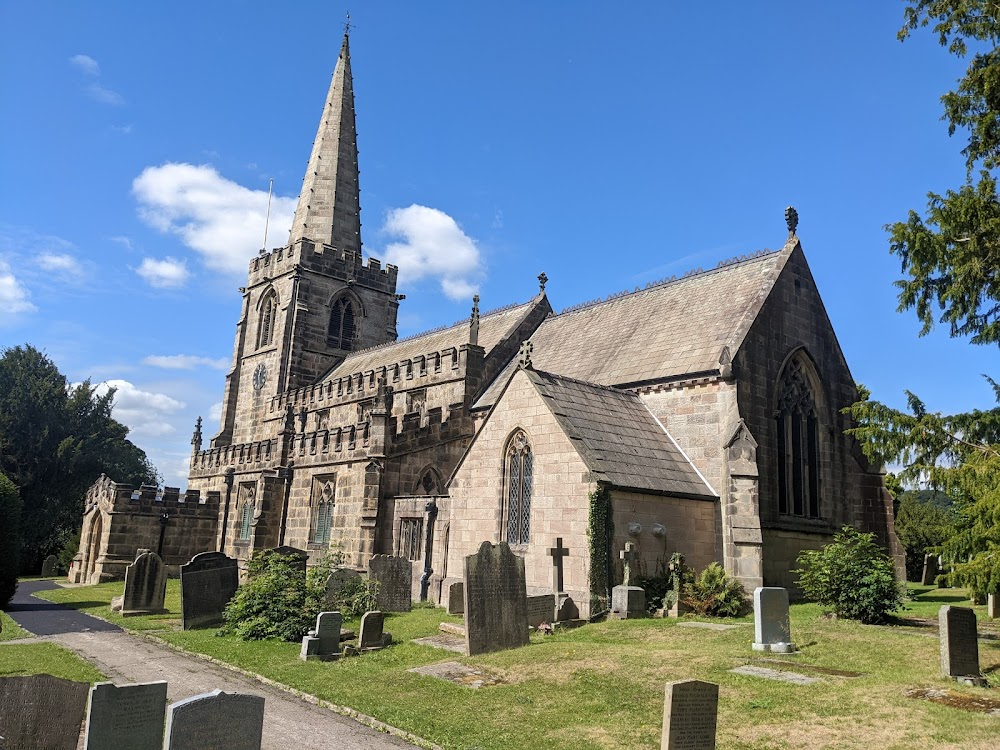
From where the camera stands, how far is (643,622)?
15.9 m

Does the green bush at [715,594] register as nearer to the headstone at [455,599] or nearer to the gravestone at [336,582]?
the headstone at [455,599]

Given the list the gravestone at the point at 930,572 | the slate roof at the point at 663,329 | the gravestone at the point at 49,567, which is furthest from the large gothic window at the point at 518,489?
the gravestone at the point at 49,567

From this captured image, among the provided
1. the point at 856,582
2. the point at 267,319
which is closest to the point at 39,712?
the point at 856,582

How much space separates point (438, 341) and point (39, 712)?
29.8 m

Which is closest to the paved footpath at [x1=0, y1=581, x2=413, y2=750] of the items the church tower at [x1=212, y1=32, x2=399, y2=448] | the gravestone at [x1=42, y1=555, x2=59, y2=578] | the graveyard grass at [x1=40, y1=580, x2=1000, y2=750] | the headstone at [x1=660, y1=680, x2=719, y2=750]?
the graveyard grass at [x1=40, y1=580, x2=1000, y2=750]

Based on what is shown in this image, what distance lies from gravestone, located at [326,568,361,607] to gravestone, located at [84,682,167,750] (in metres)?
11.3

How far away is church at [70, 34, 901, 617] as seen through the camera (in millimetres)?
18609

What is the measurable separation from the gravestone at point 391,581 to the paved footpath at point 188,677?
17.7ft

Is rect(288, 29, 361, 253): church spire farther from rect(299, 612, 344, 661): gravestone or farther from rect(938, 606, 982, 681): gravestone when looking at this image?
rect(938, 606, 982, 681): gravestone

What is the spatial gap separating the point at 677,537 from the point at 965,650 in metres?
8.78

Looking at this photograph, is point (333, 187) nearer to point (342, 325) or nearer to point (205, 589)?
point (342, 325)

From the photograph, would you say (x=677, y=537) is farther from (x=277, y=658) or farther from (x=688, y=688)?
(x=688, y=688)

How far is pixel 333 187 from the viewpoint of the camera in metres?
44.6

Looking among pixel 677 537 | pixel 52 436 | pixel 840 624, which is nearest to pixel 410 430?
pixel 677 537
